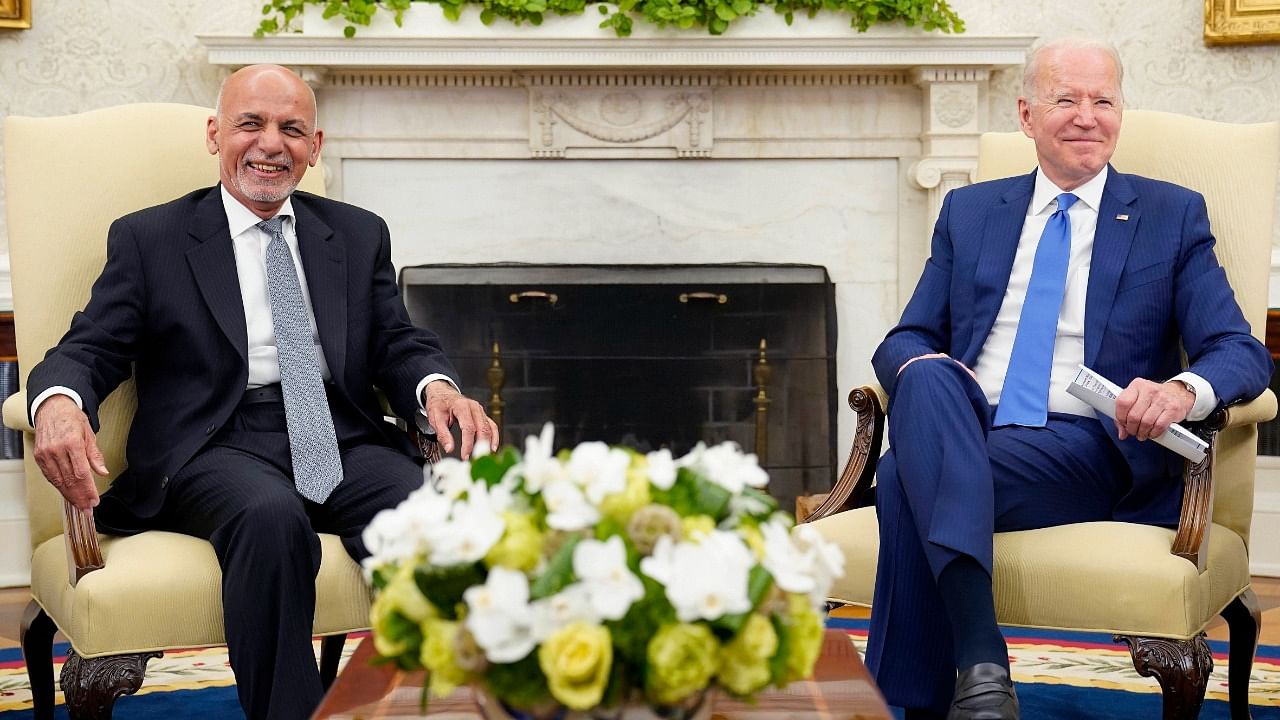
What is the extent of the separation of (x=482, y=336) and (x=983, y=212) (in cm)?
195

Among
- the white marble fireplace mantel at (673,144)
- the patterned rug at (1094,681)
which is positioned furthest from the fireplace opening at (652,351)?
the patterned rug at (1094,681)

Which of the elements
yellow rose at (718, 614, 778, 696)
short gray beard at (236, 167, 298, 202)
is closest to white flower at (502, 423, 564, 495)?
yellow rose at (718, 614, 778, 696)

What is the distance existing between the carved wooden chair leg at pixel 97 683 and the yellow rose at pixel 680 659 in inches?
42.9

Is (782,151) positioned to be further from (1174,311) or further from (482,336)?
(1174,311)

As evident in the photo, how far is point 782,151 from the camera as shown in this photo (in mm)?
4152

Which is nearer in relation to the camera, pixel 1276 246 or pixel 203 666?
pixel 203 666

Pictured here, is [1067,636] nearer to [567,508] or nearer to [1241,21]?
[1241,21]

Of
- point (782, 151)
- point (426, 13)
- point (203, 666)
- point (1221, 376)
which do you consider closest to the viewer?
point (1221, 376)

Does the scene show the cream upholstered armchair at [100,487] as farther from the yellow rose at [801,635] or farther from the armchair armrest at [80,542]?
the yellow rose at [801,635]

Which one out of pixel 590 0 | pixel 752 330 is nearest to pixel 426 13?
pixel 590 0

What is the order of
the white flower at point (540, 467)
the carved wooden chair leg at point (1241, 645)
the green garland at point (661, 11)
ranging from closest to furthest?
the white flower at point (540, 467)
the carved wooden chair leg at point (1241, 645)
the green garland at point (661, 11)

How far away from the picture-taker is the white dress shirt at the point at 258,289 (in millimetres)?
2299

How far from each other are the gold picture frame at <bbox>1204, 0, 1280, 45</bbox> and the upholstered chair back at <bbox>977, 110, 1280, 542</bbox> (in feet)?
5.01

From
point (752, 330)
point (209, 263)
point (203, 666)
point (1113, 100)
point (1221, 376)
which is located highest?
point (1113, 100)
